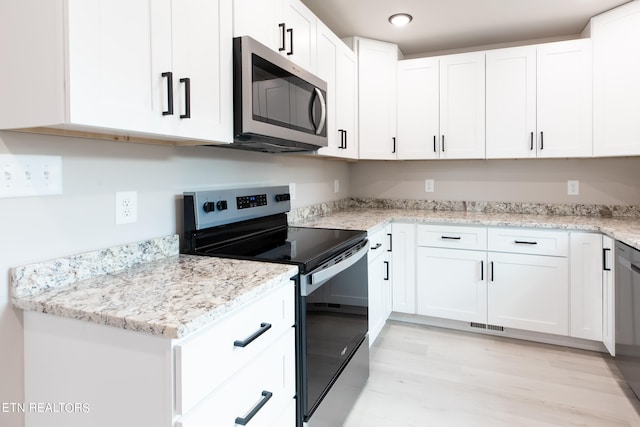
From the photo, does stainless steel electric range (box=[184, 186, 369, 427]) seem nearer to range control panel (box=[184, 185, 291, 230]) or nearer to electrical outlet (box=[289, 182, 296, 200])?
range control panel (box=[184, 185, 291, 230])

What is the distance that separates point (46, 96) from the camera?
0.88 meters

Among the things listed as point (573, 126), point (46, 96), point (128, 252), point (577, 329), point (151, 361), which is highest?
point (573, 126)

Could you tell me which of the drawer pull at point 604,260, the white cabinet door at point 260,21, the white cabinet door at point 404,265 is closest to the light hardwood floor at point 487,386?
the white cabinet door at point 404,265

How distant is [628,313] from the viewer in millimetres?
1923

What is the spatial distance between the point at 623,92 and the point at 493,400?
6.99 feet

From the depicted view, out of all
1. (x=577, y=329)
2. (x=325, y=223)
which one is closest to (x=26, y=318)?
(x=325, y=223)

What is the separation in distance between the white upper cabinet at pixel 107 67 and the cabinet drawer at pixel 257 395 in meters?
0.68

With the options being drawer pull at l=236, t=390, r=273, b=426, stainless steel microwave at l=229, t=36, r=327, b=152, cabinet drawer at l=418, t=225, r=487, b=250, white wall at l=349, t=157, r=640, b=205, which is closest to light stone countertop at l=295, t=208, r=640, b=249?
cabinet drawer at l=418, t=225, r=487, b=250

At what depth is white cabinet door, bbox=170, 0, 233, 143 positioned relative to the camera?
115cm

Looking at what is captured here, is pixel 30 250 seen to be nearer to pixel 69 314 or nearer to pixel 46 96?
pixel 69 314

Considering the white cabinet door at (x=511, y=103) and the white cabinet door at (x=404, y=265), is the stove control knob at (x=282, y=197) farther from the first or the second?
the white cabinet door at (x=511, y=103)

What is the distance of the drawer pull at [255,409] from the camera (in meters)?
1.00

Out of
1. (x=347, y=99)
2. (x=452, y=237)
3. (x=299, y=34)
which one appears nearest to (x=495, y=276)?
(x=452, y=237)

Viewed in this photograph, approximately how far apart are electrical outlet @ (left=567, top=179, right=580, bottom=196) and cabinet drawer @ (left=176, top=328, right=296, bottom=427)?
2.65m
